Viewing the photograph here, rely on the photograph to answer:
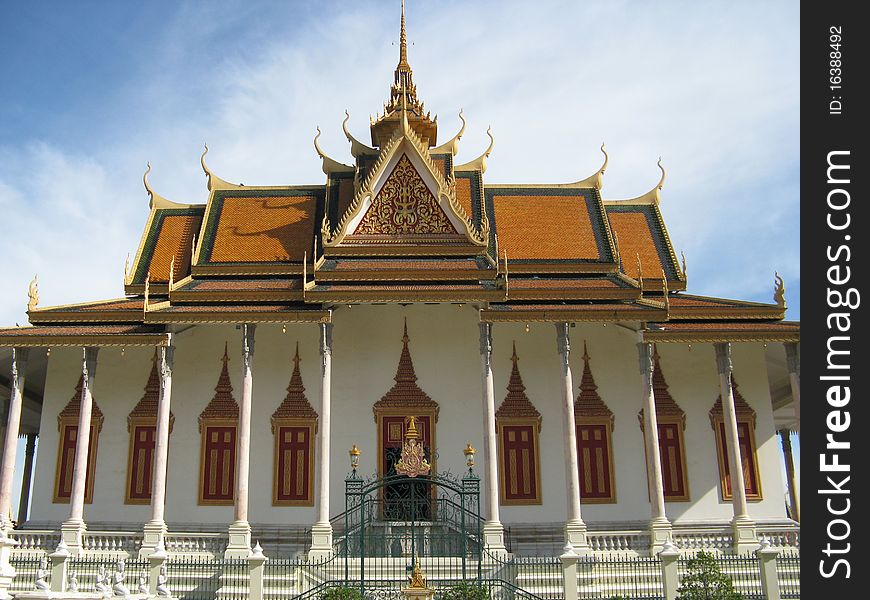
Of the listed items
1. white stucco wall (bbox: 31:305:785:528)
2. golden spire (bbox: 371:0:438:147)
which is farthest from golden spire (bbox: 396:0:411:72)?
white stucco wall (bbox: 31:305:785:528)

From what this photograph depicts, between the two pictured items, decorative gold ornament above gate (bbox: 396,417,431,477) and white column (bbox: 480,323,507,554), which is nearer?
white column (bbox: 480,323,507,554)

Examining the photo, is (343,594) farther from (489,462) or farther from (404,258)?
(404,258)

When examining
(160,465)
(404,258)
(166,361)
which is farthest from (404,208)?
(160,465)

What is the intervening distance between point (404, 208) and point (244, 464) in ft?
23.3

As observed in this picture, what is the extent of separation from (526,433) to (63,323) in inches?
421

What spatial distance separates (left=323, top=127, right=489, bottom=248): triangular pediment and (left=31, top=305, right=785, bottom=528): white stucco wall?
5.64 feet

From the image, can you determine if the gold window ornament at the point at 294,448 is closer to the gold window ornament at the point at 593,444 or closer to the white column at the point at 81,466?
the white column at the point at 81,466

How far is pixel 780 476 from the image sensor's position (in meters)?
20.8

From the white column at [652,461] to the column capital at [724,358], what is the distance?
157 cm

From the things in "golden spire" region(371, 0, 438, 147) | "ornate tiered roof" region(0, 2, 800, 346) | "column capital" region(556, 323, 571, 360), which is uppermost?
"golden spire" region(371, 0, 438, 147)

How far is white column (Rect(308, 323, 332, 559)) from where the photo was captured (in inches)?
707

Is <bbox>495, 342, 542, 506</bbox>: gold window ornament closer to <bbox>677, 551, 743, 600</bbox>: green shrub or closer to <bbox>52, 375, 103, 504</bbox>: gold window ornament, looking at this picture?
<bbox>677, 551, 743, 600</bbox>: green shrub
